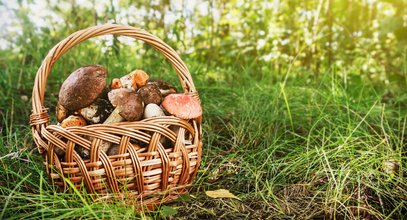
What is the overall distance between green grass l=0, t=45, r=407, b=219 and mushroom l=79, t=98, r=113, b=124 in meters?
0.25

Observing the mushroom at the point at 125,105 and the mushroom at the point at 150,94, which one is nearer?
the mushroom at the point at 125,105

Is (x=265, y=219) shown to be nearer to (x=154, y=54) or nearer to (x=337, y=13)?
(x=154, y=54)

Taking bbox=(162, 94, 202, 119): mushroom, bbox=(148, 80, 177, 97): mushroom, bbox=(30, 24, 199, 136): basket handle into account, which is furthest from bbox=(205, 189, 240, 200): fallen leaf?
bbox=(30, 24, 199, 136): basket handle

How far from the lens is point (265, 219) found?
4.49ft

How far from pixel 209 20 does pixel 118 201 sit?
2.55 m

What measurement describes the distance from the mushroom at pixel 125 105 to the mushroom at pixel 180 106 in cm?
9

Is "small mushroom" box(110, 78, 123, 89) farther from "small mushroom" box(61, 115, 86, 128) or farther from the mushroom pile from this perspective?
"small mushroom" box(61, 115, 86, 128)

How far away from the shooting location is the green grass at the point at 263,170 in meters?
1.37

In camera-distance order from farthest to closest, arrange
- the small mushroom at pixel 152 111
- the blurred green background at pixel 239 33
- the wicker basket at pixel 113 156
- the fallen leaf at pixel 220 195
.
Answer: the blurred green background at pixel 239 33, the fallen leaf at pixel 220 195, the small mushroom at pixel 152 111, the wicker basket at pixel 113 156

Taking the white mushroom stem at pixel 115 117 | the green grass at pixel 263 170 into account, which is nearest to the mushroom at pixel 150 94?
the white mushroom stem at pixel 115 117

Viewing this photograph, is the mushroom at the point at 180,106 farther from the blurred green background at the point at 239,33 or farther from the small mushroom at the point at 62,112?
the blurred green background at the point at 239,33

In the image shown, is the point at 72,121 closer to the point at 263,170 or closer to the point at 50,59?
the point at 50,59

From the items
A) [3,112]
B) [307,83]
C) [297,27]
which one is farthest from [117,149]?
[297,27]

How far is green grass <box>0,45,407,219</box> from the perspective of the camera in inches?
53.8
